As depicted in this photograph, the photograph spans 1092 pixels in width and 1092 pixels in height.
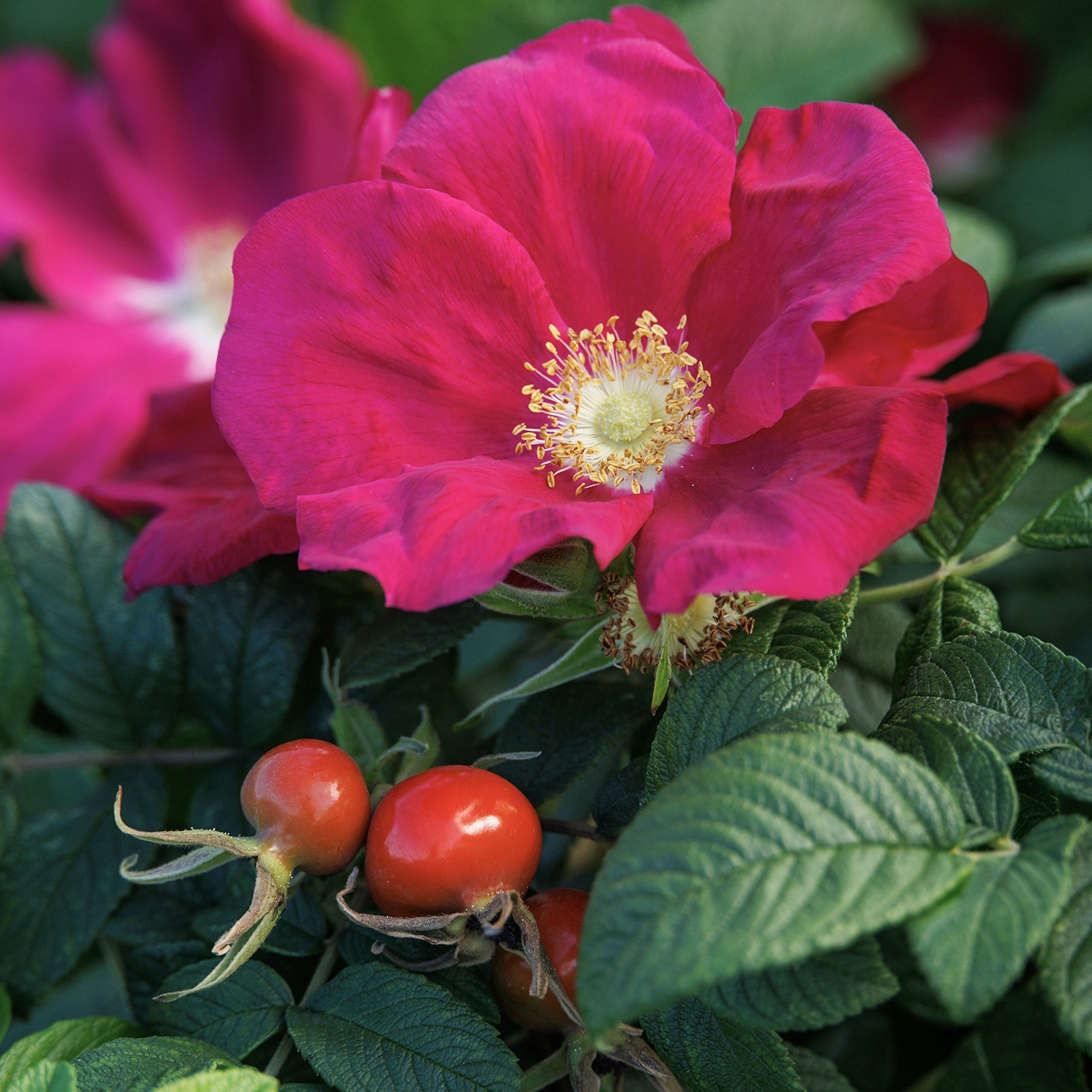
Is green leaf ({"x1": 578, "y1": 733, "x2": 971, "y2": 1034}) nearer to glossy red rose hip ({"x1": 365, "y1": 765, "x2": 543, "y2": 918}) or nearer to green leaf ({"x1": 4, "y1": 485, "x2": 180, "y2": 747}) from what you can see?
glossy red rose hip ({"x1": 365, "y1": 765, "x2": 543, "y2": 918})

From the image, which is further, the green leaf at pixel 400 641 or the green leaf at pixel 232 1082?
the green leaf at pixel 400 641

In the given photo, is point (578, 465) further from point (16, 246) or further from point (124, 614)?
point (16, 246)

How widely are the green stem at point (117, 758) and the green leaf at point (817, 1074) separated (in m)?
0.41

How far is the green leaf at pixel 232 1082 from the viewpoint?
18.4 inches

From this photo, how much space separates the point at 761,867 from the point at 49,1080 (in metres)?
0.33

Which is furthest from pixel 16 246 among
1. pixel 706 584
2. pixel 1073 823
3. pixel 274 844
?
pixel 1073 823

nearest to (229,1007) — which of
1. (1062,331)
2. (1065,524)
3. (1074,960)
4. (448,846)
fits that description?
(448,846)

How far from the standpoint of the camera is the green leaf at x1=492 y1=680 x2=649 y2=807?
61 centimetres

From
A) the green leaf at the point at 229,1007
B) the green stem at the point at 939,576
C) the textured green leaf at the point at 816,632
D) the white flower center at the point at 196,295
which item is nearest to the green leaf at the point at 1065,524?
the green stem at the point at 939,576

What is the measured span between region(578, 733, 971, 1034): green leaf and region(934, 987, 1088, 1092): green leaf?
267 mm

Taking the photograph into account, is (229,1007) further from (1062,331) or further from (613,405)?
(1062,331)

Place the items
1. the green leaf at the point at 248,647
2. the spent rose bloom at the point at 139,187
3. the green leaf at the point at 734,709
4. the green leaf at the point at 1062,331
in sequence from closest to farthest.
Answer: the green leaf at the point at 734,709 → the green leaf at the point at 248,647 → the green leaf at the point at 1062,331 → the spent rose bloom at the point at 139,187

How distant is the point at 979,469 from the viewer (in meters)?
0.70

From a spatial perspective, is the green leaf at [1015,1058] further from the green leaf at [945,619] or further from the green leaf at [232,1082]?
the green leaf at [232,1082]
